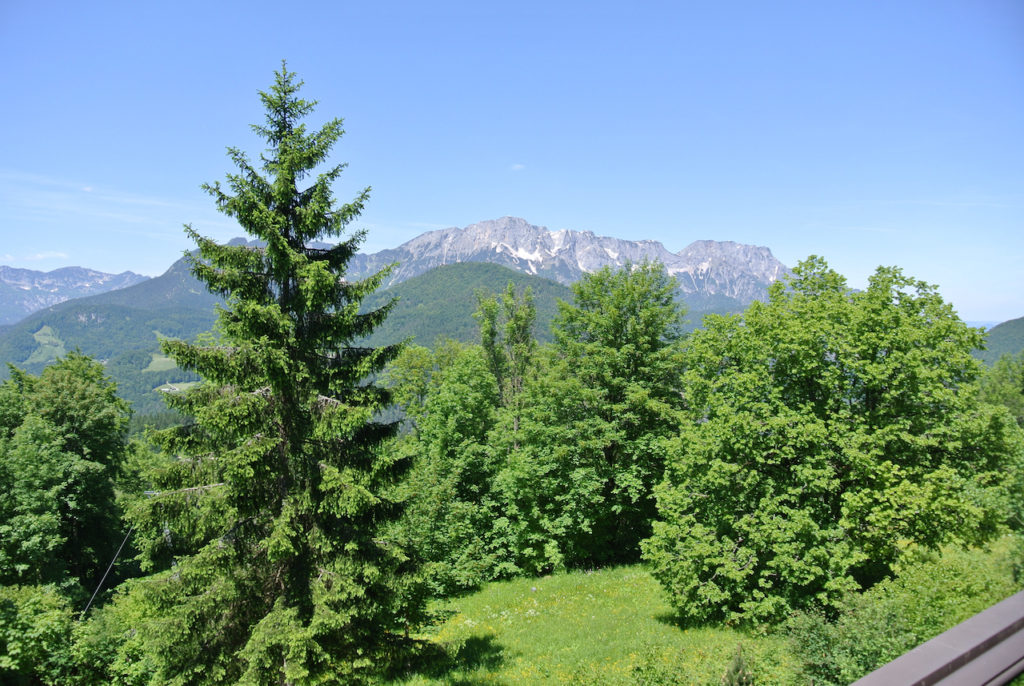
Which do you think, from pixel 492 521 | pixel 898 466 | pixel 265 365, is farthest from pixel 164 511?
pixel 492 521

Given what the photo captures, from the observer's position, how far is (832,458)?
53.3ft

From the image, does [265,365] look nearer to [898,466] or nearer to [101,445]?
[898,466]

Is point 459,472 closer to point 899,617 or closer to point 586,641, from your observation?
point 586,641

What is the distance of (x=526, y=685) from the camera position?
1362 cm

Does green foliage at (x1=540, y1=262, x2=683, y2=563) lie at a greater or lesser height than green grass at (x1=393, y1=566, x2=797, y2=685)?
greater

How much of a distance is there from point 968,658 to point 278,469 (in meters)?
10.9

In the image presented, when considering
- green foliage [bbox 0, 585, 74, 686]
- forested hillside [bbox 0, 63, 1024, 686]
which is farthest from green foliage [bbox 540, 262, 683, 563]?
green foliage [bbox 0, 585, 74, 686]

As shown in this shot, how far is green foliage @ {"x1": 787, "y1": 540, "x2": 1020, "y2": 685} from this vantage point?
916cm

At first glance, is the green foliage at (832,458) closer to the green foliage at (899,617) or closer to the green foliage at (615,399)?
the green foliage at (899,617)

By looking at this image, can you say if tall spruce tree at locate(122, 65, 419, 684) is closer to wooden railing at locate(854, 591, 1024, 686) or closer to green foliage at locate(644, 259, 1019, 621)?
wooden railing at locate(854, 591, 1024, 686)

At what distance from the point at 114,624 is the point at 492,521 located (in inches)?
645

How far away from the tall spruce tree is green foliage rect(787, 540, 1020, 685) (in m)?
8.33

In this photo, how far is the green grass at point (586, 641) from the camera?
1114 cm

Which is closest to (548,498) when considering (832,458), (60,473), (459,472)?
(459,472)
